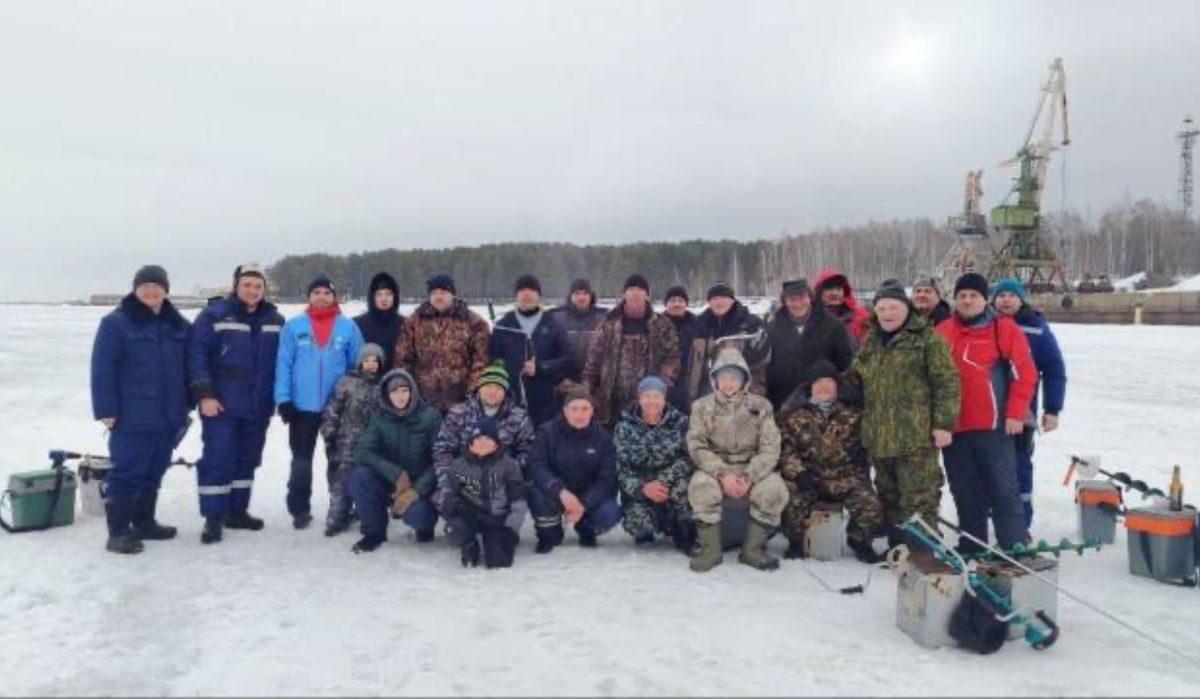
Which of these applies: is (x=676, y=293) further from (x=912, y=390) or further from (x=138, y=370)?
(x=138, y=370)

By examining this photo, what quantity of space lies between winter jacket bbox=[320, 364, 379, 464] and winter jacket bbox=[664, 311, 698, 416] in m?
2.19

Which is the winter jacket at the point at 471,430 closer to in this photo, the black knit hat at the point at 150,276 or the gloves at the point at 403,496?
the gloves at the point at 403,496

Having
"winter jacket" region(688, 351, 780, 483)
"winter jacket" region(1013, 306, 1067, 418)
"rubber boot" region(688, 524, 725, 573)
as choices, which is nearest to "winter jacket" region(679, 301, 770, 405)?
"winter jacket" region(688, 351, 780, 483)

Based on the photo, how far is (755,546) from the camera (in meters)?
5.10

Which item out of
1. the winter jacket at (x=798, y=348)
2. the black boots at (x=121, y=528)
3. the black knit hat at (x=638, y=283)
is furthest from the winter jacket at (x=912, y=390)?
the black boots at (x=121, y=528)

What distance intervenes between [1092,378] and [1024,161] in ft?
128

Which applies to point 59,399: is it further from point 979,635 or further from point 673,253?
point 673,253

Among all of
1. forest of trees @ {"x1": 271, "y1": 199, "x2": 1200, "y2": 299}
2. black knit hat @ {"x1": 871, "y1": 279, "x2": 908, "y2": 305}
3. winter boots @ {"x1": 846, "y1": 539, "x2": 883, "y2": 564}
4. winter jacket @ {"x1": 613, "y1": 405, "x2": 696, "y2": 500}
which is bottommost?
winter boots @ {"x1": 846, "y1": 539, "x2": 883, "y2": 564}

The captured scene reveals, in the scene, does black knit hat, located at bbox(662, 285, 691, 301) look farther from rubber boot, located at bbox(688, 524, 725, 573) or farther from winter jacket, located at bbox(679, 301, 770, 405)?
rubber boot, located at bbox(688, 524, 725, 573)

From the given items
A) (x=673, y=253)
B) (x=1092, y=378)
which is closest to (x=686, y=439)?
(x=1092, y=378)

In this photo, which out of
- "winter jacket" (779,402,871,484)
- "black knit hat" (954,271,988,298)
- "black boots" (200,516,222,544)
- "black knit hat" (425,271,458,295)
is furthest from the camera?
"black knit hat" (425,271,458,295)

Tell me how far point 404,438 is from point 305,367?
946mm

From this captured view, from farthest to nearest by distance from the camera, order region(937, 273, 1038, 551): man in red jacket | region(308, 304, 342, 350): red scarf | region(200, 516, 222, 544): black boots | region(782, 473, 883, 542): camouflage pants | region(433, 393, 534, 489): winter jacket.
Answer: region(308, 304, 342, 350): red scarf < region(200, 516, 222, 544): black boots < region(433, 393, 534, 489): winter jacket < region(782, 473, 883, 542): camouflage pants < region(937, 273, 1038, 551): man in red jacket

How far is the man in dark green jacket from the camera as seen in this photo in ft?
18.0
